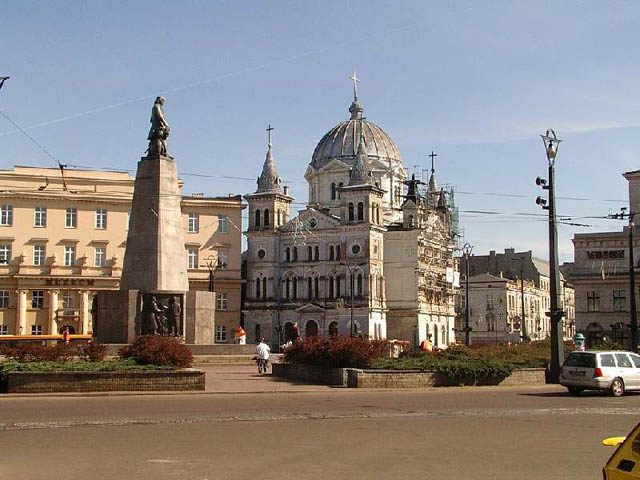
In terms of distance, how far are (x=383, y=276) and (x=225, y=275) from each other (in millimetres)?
22017

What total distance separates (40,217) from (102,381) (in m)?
52.4

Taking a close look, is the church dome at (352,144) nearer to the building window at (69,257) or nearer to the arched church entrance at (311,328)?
the arched church entrance at (311,328)

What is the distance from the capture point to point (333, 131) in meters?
108

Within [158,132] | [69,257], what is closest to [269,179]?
[69,257]

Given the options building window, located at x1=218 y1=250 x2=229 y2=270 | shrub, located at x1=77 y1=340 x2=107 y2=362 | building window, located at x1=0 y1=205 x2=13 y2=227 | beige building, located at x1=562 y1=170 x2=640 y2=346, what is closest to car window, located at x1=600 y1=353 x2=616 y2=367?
shrub, located at x1=77 y1=340 x2=107 y2=362

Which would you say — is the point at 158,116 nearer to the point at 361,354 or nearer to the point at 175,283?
the point at 175,283

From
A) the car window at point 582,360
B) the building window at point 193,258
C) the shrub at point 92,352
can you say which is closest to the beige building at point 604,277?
the building window at point 193,258

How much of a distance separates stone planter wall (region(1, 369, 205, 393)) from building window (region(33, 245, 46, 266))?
51.4 meters

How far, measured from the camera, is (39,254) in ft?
236

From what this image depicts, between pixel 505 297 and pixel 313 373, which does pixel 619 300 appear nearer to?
pixel 505 297

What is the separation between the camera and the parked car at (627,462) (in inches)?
225

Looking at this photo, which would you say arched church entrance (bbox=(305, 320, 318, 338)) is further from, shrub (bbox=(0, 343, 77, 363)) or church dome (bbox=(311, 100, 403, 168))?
shrub (bbox=(0, 343, 77, 363))

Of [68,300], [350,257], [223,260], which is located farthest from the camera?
[350,257]

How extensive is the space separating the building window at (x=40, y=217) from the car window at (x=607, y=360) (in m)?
56.6
